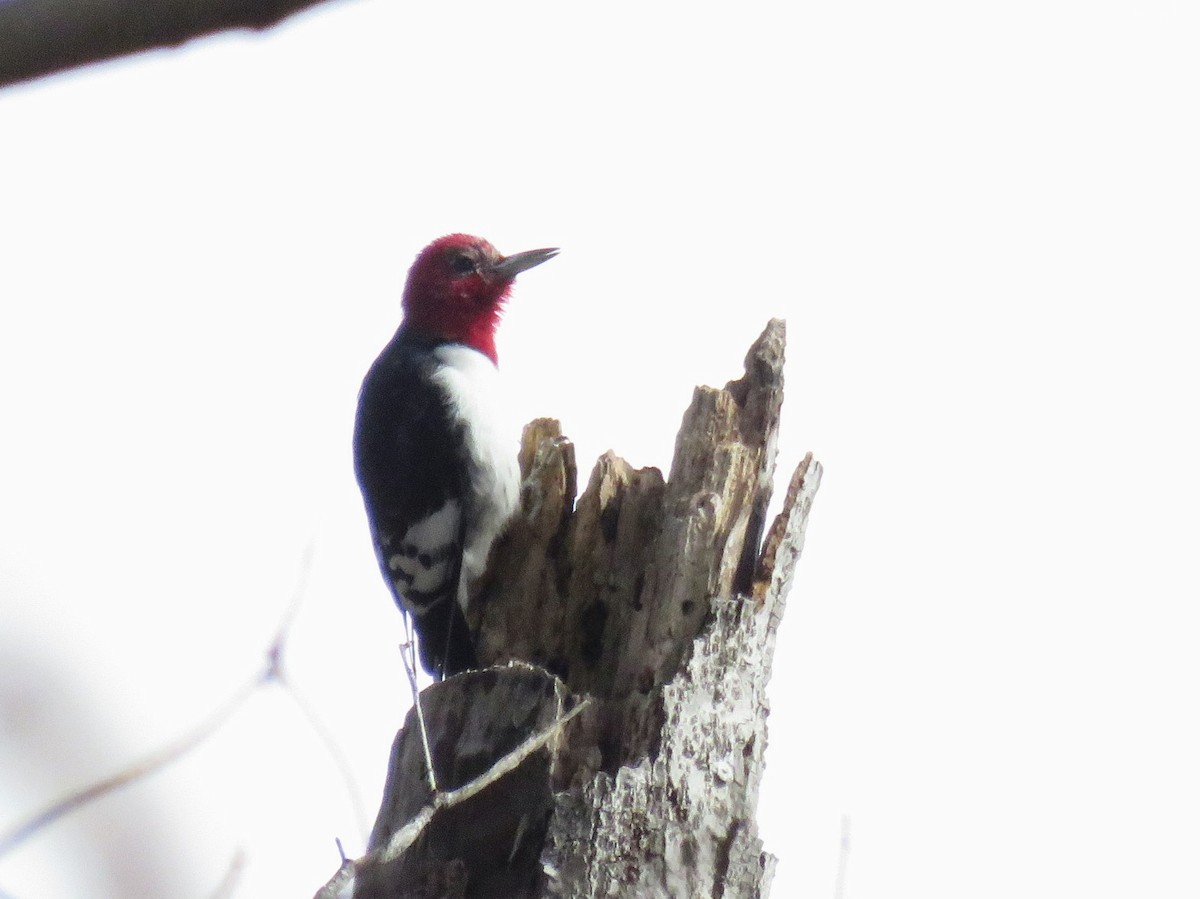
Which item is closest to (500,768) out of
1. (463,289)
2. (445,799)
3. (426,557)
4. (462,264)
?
(445,799)

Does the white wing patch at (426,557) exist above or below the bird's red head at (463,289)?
below

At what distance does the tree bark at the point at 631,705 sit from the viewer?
2.77m

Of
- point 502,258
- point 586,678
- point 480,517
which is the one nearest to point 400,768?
point 586,678

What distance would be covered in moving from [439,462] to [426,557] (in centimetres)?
39

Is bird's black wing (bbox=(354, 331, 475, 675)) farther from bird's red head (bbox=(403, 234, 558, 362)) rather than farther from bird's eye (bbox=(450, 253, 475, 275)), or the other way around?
bird's eye (bbox=(450, 253, 475, 275))

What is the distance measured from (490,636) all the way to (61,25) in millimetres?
3118

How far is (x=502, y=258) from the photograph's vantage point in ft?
19.0

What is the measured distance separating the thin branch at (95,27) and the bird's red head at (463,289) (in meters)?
4.79

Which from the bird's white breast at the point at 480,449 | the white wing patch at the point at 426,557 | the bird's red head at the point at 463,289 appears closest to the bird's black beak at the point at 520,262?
the bird's red head at the point at 463,289

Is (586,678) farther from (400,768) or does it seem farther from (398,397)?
(398,397)

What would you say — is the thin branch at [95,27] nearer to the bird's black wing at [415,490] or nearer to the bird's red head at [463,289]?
the bird's black wing at [415,490]

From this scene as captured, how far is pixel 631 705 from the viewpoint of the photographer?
3021mm

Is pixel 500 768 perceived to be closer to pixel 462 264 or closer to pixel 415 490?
pixel 415 490

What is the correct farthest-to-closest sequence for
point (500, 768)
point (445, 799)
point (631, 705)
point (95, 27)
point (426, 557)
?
point (426, 557) → point (631, 705) → point (500, 768) → point (445, 799) → point (95, 27)
